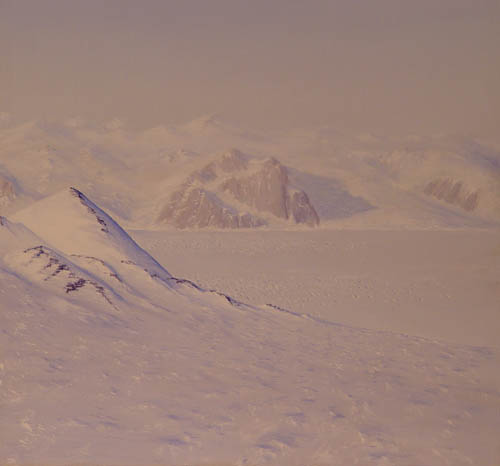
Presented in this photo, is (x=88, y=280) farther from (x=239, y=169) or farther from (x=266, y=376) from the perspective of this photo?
(x=239, y=169)

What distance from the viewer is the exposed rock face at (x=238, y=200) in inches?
1180

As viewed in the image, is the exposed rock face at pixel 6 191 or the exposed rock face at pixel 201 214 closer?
the exposed rock face at pixel 201 214

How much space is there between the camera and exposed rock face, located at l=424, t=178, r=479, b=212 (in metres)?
35.9

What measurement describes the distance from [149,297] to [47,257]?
1620 millimetres

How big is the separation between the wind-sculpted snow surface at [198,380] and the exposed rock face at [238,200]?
2065cm

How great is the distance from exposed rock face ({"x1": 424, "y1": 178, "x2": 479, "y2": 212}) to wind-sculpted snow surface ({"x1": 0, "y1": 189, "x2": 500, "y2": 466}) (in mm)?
29282

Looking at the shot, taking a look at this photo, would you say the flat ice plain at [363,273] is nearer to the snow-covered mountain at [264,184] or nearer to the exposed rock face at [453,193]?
the snow-covered mountain at [264,184]

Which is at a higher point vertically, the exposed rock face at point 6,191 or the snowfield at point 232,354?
the snowfield at point 232,354

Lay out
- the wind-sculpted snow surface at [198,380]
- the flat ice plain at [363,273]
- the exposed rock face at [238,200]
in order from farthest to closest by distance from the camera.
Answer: the exposed rock face at [238,200], the flat ice plain at [363,273], the wind-sculpted snow surface at [198,380]

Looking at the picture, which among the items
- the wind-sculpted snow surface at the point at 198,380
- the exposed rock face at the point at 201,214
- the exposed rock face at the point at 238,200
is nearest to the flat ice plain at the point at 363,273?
the exposed rock face at the point at 201,214

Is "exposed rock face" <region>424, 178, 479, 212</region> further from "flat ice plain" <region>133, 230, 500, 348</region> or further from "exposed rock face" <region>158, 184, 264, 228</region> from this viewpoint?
"exposed rock face" <region>158, 184, 264, 228</region>

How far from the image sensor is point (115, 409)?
4.81 metres

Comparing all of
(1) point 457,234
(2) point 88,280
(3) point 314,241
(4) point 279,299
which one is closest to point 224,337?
(2) point 88,280

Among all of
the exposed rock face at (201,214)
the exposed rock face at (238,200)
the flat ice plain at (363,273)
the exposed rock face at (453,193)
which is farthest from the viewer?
the exposed rock face at (453,193)
